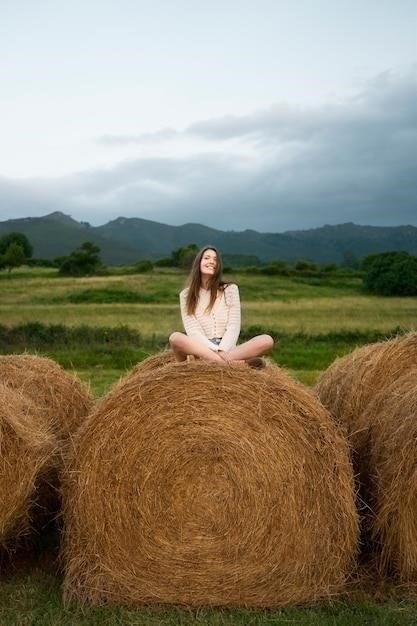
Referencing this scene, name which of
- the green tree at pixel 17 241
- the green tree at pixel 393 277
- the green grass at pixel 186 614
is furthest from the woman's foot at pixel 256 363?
the green tree at pixel 17 241

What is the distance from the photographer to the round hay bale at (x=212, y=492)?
552 centimetres

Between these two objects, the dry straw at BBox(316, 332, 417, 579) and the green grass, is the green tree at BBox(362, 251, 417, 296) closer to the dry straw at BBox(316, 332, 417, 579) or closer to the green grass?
the dry straw at BBox(316, 332, 417, 579)

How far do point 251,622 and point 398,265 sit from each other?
43.3m

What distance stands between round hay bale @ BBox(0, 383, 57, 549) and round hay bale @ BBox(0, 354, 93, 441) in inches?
39.0

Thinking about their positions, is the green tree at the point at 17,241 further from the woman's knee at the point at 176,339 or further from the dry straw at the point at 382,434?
the woman's knee at the point at 176,339

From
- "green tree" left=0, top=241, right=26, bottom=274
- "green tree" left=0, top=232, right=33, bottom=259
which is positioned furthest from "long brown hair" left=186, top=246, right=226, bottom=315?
"green tree" left=0, top=232, right=33, bottom=259

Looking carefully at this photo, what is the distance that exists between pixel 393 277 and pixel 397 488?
137ft

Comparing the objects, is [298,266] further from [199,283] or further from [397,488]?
[397,488]

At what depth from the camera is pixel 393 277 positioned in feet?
152

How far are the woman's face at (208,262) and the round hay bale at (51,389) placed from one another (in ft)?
5.24

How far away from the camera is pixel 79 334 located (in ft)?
71.6

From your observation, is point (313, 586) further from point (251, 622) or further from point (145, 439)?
point (145, 439)

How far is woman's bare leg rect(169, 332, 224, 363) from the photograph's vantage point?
20.2ft

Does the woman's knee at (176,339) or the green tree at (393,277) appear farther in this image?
the green tree at (393,277)
